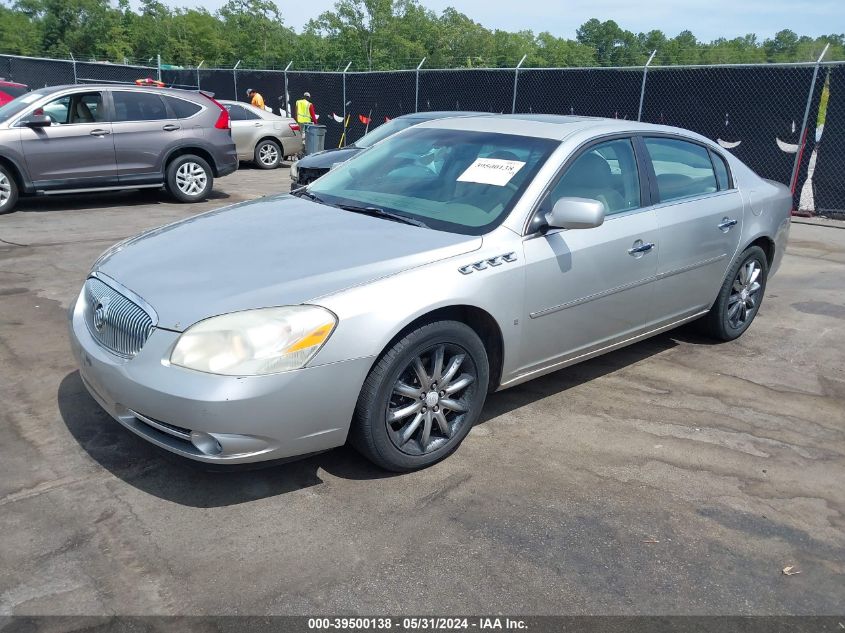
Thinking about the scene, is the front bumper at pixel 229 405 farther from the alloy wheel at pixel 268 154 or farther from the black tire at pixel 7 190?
the alloy wheel at pixel 268 154

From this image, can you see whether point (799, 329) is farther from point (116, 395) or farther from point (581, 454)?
point (116, 395)

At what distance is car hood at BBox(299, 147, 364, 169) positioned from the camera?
9.88 meters

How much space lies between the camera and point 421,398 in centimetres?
357

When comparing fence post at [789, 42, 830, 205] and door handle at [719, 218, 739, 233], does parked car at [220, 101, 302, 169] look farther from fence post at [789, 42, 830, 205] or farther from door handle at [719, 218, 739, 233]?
door handle at [719, 218, 739, 233]

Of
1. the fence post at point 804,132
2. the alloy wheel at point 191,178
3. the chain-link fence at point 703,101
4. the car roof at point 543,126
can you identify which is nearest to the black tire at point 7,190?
the alloy wheel at point 191,178

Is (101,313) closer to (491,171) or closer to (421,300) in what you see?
(421,300)

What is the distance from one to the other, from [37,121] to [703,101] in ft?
33.9

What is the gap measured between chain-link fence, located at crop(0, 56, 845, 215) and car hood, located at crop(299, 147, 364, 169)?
223 inches

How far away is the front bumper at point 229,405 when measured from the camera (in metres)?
3.02

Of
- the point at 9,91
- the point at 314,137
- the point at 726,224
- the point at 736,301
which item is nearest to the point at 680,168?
the point at 726,224

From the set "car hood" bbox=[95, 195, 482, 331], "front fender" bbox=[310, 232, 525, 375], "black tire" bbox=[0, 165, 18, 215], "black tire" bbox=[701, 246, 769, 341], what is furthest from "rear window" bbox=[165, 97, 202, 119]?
"front fender" bbox=[310, 232, 525, 375]

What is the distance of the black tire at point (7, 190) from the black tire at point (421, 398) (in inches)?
332

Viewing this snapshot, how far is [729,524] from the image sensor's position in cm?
334

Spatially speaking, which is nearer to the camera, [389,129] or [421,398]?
[421,398]
